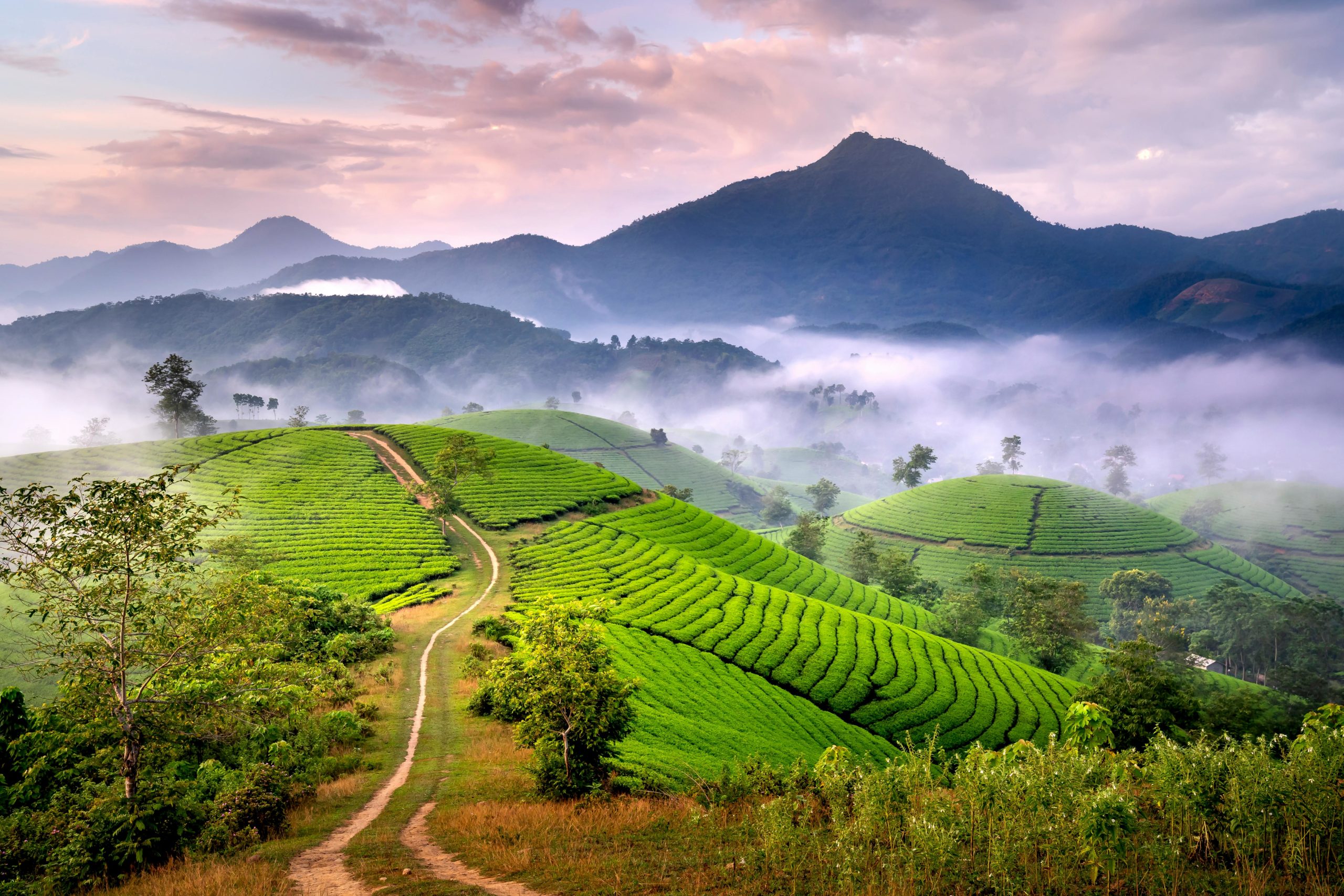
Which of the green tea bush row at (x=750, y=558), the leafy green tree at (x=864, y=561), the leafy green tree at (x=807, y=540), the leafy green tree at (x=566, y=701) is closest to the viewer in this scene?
the leafy green tree at (x=566, y=701)

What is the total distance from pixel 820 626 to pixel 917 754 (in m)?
34.5

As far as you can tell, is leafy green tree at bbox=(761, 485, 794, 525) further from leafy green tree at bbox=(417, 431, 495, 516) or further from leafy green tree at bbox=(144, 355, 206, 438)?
leafy green tree at bbox=(144, 355, 206, 438)

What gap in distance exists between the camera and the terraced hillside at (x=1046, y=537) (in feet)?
389

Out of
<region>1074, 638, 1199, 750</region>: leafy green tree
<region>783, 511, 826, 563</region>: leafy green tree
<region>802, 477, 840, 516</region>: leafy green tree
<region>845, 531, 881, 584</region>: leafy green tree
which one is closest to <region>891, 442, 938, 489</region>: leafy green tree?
<region>802, 477, 840, 516</region>: leafy green tree

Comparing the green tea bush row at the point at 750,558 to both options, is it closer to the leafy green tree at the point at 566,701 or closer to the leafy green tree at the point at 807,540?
the leafy green tree at the point at 807,540

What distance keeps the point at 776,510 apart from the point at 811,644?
14196 centimetres

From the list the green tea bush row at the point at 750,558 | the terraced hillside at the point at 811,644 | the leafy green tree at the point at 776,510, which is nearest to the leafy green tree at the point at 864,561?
the green tea bush row at the point at 750,558

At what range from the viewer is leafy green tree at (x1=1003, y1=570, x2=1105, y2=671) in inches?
2714

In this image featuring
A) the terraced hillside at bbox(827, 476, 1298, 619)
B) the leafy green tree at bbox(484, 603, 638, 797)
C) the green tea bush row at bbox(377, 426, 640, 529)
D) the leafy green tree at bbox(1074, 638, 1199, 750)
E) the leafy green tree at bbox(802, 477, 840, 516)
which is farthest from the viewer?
the leafy green tree at bbox(802, 477, 840, 516)

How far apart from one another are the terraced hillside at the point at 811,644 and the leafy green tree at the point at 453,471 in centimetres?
1214

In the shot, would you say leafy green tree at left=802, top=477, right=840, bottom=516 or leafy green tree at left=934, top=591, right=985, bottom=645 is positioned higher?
leafy green tree at left=802, top=477, right=840, bottom=516

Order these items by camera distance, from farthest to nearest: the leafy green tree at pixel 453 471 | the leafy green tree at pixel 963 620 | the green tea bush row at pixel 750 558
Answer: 1. the leafy green tree at pixel 963 620
2. the green tea bush row at pixel 750 558
3. the leafy green tree at pixel 453 471

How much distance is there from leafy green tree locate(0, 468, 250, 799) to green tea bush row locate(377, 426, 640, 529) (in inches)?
1915

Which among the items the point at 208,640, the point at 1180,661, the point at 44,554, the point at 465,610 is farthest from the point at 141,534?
the point at 1180,661
